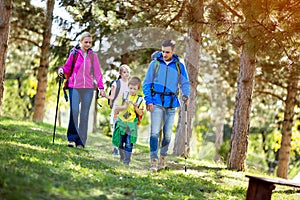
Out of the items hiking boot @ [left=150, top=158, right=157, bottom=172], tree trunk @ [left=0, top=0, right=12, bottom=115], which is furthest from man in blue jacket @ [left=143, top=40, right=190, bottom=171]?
tree trunk @ [left=0, top=0, right=12, bottom=115]

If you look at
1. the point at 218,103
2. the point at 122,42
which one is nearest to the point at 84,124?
the point at 122,42

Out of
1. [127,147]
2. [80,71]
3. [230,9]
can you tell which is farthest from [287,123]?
[80,71]

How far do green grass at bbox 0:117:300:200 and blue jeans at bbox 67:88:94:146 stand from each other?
28 cm

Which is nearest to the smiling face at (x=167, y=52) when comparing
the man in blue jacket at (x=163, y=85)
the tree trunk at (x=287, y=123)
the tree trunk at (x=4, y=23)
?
the man in blue jacket at (x=163, y=85)

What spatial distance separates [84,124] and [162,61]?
205 centimetres

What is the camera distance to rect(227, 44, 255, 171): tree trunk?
11422 millimetres

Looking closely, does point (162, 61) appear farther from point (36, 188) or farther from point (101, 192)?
point (36, 188)

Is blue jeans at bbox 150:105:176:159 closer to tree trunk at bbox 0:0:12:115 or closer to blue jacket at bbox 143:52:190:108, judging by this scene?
blue jacket at bbox 143:52:190:108

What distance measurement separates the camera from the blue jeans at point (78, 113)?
9094 mm

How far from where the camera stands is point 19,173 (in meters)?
5.66

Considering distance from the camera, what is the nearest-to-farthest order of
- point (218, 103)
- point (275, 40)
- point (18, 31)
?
point (275, 40)
point (18, 31)
point (218, 103)

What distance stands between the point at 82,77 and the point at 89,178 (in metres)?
2.86

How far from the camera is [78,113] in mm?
Result: 9227

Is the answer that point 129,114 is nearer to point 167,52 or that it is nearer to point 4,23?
point 167,52
